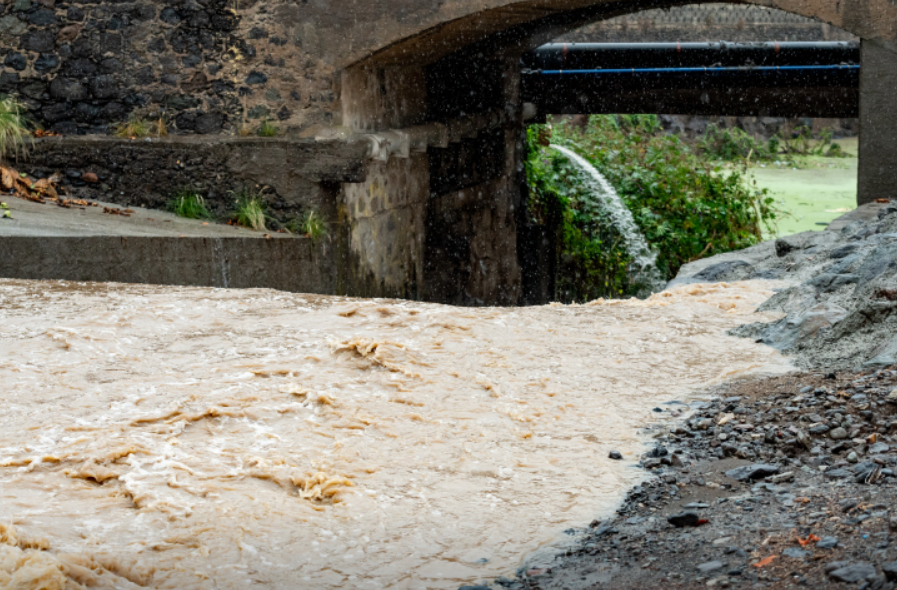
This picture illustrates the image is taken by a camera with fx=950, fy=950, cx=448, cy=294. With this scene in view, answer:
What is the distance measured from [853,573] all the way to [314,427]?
6.49 feet

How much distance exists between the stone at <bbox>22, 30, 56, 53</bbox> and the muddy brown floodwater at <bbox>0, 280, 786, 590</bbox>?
236 centimetres

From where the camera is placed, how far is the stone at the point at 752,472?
3.01 metres

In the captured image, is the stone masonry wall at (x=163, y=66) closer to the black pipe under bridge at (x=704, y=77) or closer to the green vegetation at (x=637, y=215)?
the black pipe under bridge at (x=704, y=77)

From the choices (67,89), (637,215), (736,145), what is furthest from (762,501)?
(736,145)

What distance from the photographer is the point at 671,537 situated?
8.40 ft

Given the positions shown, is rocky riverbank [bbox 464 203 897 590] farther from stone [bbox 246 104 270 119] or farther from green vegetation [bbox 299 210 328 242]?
stone [bbox 246 104 270 119]

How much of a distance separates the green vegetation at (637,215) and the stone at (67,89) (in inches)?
210

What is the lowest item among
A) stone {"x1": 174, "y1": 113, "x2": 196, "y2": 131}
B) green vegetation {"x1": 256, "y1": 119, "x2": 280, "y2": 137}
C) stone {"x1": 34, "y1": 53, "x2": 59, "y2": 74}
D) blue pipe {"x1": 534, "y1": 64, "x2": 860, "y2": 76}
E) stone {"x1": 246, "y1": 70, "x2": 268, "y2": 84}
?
green vegetation {"x1": 256, "y1": 119, "x2": 280, "y2": 137}

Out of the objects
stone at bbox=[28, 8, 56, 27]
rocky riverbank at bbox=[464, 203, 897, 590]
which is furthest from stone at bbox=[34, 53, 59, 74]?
rocky riverbank at bbox=[464, 203, 897, 590]

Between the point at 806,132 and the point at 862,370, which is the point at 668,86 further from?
the point at 806,132

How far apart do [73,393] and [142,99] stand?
3.98 m

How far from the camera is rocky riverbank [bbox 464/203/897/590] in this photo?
224 cm

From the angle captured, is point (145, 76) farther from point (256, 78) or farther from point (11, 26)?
point (11, 26)

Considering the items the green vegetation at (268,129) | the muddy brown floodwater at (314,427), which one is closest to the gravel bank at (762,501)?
the muddy brown floodwater at (314,427)
